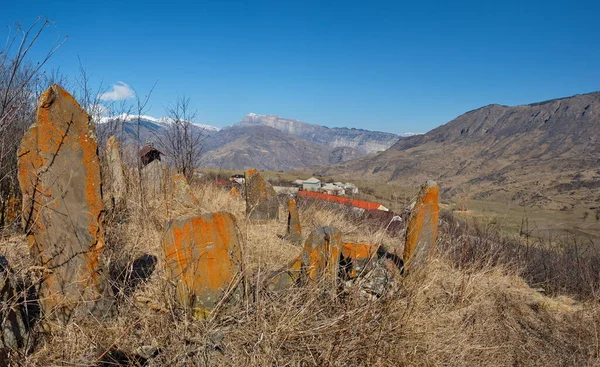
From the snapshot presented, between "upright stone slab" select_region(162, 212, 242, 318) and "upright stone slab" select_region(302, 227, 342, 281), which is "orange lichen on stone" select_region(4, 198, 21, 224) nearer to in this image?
"upright stone slab" select_region(162, 212, 242, 318)

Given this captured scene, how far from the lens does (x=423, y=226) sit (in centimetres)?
433

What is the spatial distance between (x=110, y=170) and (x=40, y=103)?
403cm

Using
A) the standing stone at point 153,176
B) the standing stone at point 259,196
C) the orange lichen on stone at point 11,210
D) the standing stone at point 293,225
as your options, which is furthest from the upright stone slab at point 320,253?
the standing stone at point 153,176

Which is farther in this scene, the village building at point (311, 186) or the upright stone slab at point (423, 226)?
the village building at point (311, 186)

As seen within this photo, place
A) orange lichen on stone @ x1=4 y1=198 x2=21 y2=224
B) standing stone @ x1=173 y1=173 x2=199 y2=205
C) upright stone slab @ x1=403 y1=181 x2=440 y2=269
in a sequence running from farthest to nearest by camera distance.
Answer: standing stone @ x1=173 y1=173 x2=199 y2=205 < orange lichen on stone @ x1=4 y1=198 x2=21 y2=224 < upright stone slab @ x1=403 y1=181 x2=440 y2=269

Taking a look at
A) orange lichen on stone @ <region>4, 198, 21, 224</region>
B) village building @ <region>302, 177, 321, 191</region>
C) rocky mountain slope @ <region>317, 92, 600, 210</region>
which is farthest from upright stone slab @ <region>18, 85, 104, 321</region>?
rocky mountain slope @ <region>317, 92, 600, 210</region>

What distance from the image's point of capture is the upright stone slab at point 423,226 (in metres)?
4.27

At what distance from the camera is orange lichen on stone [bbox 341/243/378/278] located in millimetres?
3666

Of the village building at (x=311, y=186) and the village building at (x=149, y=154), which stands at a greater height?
the village building at (x=149, y=154)

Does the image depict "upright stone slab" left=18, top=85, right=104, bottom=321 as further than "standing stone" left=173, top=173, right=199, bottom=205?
No

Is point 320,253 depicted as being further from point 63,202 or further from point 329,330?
point 63,202

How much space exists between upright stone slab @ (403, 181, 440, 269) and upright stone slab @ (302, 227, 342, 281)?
1291mm

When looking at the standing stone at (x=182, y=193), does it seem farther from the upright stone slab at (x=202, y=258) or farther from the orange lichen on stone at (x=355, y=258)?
the upright stone slab at (x=202, y=258)

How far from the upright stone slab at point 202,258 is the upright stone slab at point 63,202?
601 mm
